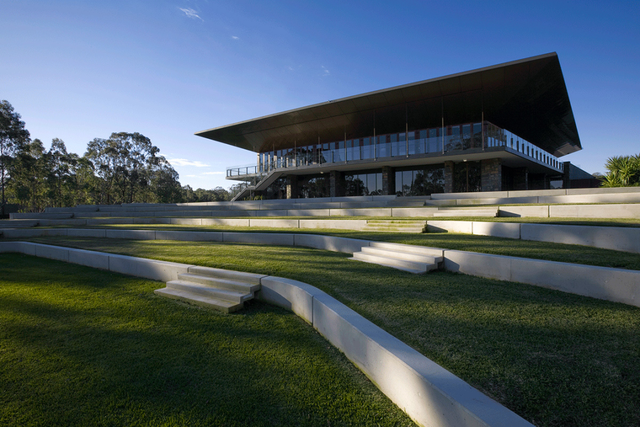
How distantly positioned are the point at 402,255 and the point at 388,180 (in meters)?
19.5

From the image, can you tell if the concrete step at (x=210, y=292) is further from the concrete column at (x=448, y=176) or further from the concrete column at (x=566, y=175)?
the concrete column at (x=566, y=175)

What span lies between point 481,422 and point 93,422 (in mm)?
3047

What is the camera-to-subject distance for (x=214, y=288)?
17.4ft

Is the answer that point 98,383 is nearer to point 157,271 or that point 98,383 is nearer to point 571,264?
point 157,271

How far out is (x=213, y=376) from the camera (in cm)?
304

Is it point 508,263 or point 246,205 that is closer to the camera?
point 508,263

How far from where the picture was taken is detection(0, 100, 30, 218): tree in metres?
32.9

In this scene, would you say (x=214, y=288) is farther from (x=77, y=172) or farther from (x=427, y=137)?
(x=77, y=172)

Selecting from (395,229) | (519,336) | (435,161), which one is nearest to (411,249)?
(395,229)

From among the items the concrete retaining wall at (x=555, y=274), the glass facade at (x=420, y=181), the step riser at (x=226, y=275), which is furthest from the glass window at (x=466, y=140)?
the step riser at (x=226, y=275)

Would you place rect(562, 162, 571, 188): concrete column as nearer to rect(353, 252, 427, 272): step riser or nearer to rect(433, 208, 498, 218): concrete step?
rect(433, 208, 498, 218): concrete step

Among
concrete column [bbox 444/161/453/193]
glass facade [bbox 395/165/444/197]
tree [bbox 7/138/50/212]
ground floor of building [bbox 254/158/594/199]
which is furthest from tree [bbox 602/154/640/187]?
tree [bbox 7/138/50/212]

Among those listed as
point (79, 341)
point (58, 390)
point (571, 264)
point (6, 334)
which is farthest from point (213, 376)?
point (571, 264)

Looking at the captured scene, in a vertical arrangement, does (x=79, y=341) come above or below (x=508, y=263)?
below
